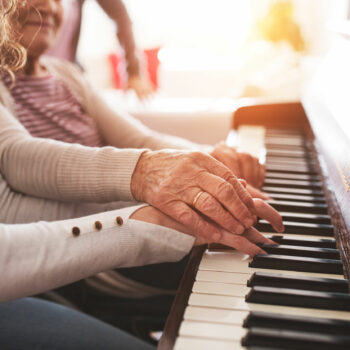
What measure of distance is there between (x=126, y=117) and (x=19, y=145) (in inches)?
20.2

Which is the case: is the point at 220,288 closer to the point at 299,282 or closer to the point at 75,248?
the point at 299,282

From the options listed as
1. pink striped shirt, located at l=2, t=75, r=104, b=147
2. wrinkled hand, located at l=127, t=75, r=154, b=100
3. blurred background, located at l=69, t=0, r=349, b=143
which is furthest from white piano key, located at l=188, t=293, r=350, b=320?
blurred background, located at l=69, t=0, r=349, b=143

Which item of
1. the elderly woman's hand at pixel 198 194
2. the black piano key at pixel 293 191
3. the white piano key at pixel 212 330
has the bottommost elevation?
the black piano key at pixel 293 191

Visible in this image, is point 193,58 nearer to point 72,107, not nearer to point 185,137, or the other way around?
point 185,137

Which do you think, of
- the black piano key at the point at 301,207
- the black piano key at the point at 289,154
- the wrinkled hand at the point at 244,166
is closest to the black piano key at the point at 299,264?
the black piano key at the point at 301,207

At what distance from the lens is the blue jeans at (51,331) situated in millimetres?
769

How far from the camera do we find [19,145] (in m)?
0.91

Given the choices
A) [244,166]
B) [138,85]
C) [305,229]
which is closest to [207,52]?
[138,85]

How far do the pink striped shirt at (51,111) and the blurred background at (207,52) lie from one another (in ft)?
3.85

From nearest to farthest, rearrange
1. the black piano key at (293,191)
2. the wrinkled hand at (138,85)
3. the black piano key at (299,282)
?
the black piano key at (299,282) → the black piano key at (293,191) → the wrinkled hand at (138,85)

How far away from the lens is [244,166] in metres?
0.98

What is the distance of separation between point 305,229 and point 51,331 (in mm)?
501

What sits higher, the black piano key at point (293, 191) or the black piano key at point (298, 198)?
the black piano key at point (298, 198)

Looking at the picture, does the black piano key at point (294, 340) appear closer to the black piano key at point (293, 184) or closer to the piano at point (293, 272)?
the piano at point (293, 272)
